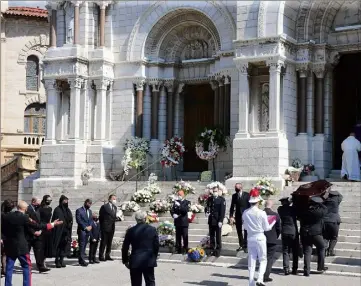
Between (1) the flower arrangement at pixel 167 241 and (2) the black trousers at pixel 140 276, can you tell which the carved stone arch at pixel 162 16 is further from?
(2) the black trousers at pixel 140 276

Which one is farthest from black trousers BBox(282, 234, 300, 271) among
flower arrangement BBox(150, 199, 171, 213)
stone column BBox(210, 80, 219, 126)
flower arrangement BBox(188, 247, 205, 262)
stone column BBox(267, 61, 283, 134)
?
stone column BBox(210, 80, 219, 126)

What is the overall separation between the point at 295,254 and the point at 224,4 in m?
12.3

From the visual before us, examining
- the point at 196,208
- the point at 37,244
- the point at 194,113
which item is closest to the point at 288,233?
the point at 37,244

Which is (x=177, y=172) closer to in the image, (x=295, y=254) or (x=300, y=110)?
(x=300, y=110)

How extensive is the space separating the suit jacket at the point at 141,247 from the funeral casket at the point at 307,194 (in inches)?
190

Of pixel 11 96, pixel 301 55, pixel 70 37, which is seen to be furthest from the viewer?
pixel 11 96

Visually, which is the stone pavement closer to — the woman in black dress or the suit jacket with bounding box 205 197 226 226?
the woman in black dress

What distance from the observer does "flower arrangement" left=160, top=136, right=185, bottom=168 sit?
23.2 metres

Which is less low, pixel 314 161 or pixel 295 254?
pixel 314 161

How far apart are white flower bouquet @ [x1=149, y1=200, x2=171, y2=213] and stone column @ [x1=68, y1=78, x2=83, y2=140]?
641 cm

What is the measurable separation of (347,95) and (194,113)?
615cm

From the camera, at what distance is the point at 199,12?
2336 centimetres

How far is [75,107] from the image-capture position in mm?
23391

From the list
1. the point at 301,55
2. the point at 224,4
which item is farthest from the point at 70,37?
the point at 301,55
